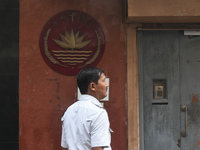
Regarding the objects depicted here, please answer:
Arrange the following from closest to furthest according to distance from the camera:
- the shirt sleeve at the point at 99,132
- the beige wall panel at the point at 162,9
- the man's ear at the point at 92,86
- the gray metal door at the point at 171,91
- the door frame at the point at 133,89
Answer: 1. the shirt sleeve at the point at 99,132
2. the man's ear at the point at 92,86
3. the beige wall panel at the point at 162,9
4. the door frame at the point at 133,89
5. the gray metal door at the point at 171,91

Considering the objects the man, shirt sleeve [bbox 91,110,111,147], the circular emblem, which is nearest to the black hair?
the man

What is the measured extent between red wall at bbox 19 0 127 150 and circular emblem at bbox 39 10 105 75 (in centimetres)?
8

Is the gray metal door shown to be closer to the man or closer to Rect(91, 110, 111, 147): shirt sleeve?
the man

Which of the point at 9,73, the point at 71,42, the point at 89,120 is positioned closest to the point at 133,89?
the point at 71,42

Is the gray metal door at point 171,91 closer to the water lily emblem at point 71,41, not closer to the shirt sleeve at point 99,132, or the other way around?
the water lily emblem at point 71,41

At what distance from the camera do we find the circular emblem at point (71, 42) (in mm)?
4863

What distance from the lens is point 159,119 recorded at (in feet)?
16.4

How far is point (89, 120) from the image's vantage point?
2.24 metres

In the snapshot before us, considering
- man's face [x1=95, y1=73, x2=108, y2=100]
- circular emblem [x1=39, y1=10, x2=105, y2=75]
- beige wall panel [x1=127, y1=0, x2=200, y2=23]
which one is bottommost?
man's face [x1=95, y1=73, x2=108, y2=100]

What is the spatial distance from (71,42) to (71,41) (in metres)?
0.02

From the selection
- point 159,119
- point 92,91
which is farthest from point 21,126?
point 92,91

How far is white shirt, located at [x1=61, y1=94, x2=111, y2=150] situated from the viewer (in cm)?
221

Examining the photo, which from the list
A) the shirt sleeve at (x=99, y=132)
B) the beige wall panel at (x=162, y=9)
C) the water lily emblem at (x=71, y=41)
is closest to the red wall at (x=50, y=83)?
the water lily emblem at (x=71, y=41)

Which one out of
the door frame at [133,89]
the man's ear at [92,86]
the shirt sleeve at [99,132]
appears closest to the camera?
the shirt sleeve at [99,132]
